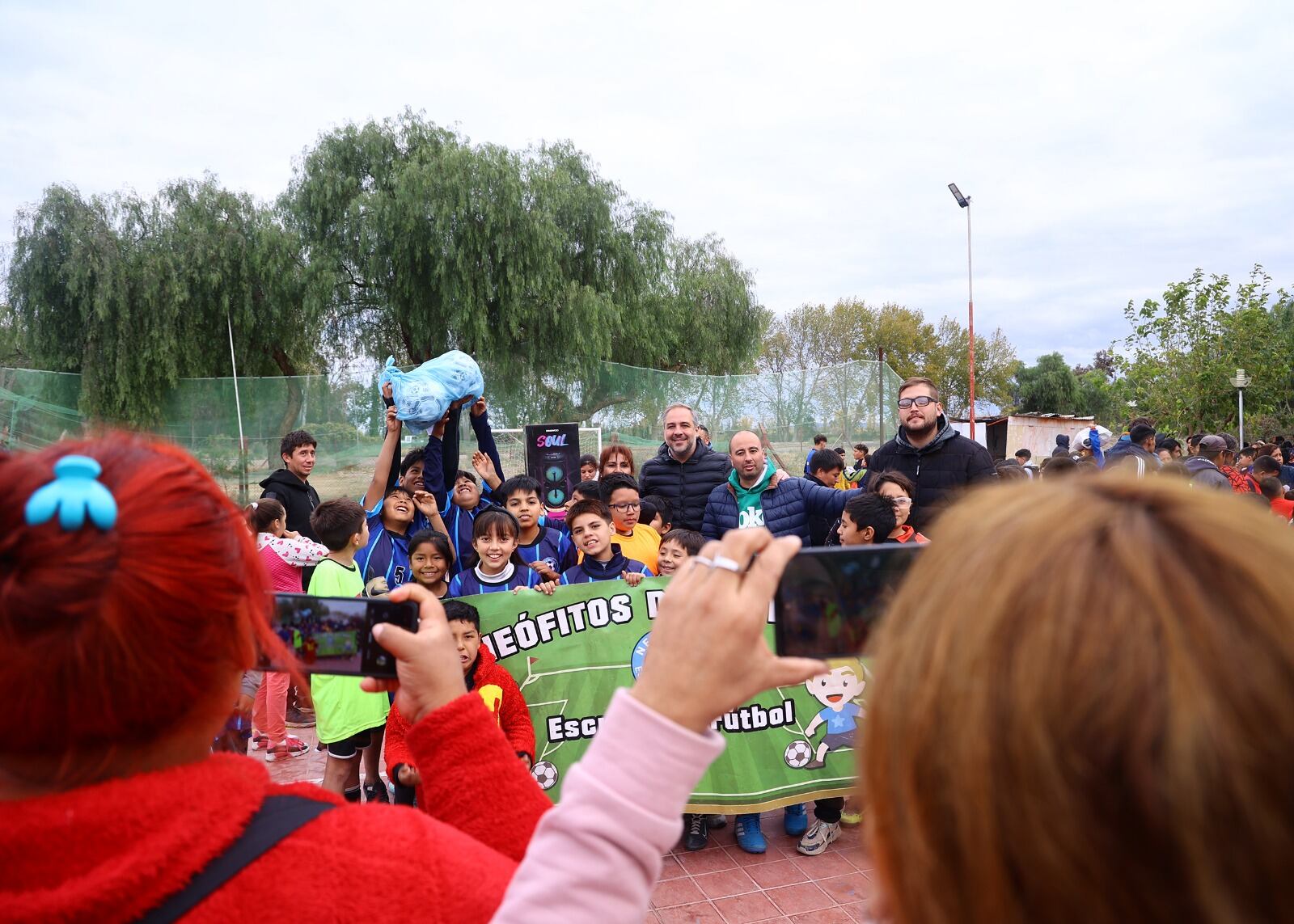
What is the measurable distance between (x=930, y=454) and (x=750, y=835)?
8.58 feet

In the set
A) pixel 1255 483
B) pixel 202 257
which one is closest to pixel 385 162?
pixel 202 257

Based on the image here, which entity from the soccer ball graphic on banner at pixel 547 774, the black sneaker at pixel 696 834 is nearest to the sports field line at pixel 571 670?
the soccer ball graphic on banner at pixel 547 774

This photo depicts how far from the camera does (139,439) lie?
1.03 metres

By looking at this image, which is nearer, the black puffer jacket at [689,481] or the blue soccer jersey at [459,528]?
the blue soccer jersey at [459,528]

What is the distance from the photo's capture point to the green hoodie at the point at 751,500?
5.61 m

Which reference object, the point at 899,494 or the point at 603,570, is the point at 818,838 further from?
the point at 899,494

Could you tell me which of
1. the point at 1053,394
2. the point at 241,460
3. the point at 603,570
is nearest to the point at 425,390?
the point at 603,570

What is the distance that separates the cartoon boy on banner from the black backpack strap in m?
3.71

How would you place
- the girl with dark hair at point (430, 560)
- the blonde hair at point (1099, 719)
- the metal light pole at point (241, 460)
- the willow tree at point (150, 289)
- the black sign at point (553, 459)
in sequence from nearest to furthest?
the blonde hair at point (1099, 719)
the girl with dark hair at point (430, 560)
the black sign at point (553, 459)
the metal light pole at point (241, 460)
the willow tree at point (150, 289)

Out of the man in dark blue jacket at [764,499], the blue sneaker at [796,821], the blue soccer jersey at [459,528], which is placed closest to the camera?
the blue sneaker at [796,821]

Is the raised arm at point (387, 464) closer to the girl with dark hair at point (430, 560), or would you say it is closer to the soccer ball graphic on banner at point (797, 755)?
the girl with dark hair at point (430, 560)

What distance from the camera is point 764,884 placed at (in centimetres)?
393

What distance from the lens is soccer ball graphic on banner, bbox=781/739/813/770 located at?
432 centimetres

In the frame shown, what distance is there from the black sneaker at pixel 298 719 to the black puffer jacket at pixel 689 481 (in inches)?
127
